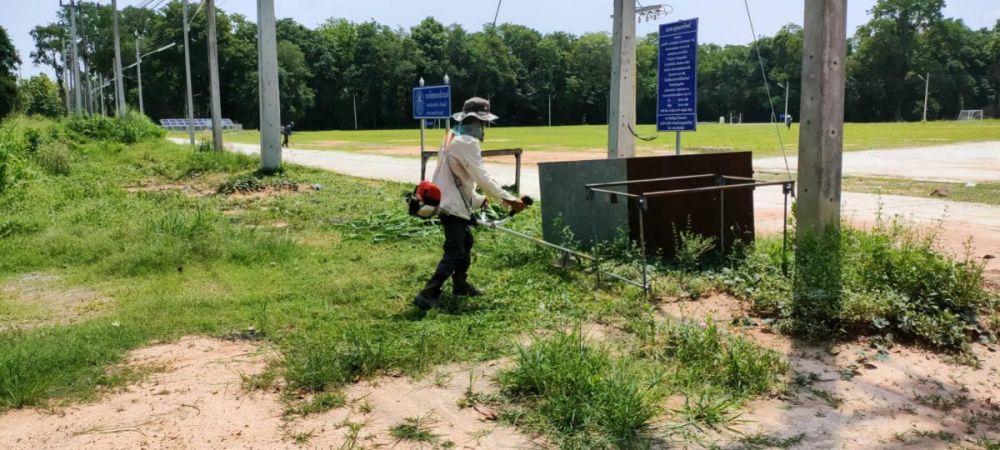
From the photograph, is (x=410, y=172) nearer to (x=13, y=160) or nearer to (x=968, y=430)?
(x=13, y=160)

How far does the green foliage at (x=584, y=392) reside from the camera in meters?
3.90

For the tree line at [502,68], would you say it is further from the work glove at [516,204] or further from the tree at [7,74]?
the work glove at [516,204]

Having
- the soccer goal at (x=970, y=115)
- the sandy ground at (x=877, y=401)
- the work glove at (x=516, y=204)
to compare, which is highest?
the soccer goal at (x=970, y=115)

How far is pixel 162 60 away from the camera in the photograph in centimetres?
8862

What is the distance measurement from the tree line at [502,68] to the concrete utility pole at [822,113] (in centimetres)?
7925

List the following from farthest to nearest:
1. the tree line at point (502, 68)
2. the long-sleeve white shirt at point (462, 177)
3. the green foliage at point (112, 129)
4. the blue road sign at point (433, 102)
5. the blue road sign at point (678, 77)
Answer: the tree line at point (502, 68), the green foliage at point (112, 129), the blue road sign at point (433, 102), the blue road sign at point (678, 77), the long-sleeve white shirt at point (462, 177)

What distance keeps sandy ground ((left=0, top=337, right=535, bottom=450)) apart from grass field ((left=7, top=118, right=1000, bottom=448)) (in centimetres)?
17

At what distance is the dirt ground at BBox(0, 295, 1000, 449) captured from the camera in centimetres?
392

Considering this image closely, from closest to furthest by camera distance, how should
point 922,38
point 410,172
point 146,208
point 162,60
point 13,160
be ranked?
point 146,208, point 13,160, point 410,172, point 162,60, point 922,38

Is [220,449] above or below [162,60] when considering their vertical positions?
below

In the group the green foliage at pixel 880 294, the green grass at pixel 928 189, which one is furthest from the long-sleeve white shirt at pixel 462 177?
the green grass at pixel 928 189

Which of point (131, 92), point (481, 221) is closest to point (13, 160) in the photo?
point (481, 221)

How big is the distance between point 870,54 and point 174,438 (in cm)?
10695

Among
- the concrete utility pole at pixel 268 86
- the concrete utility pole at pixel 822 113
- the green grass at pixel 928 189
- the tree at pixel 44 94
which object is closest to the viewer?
the concrete utility pole at pixel 822 113
